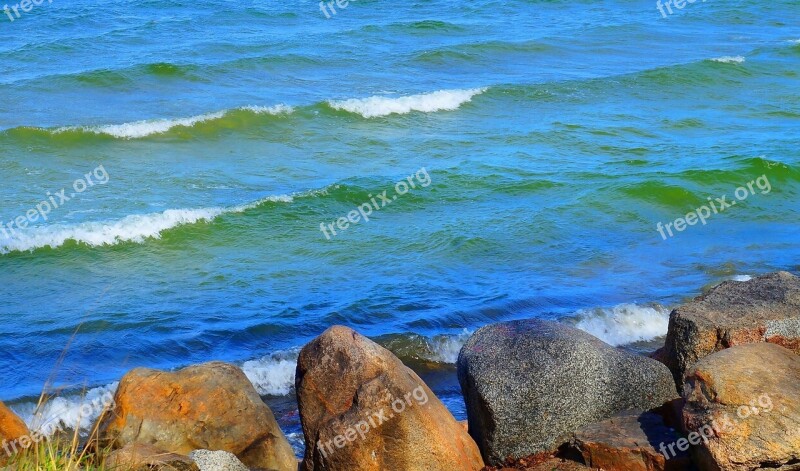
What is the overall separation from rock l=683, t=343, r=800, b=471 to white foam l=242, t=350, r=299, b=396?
4.41m

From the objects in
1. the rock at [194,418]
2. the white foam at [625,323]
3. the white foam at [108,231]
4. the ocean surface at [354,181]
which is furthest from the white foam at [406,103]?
the rock at [194,418]

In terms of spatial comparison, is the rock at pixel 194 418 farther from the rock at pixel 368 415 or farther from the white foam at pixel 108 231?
the white foam at pixel 108 231

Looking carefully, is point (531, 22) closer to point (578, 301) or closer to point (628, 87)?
point (628, 87)

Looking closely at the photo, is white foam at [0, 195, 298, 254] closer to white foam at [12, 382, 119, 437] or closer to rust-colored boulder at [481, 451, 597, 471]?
white foam at [12, 382, 119, 437]

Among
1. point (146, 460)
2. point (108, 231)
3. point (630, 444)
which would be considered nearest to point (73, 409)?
point (146, 460)

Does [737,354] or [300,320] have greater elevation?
[737,354]

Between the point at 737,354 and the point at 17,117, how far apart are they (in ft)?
56.1

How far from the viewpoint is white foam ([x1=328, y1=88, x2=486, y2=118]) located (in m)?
20.8

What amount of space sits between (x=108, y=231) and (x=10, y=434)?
24.1 ft

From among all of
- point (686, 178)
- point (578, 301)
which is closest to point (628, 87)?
point (686, 178)

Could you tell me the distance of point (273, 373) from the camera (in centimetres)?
938

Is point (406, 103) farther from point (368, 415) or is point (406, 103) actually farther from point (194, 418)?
point (368, 415)

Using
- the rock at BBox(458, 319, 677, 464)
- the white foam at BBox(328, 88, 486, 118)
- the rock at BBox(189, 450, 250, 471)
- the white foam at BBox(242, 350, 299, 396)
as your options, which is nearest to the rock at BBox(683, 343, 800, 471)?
the rock at BBox(458, 319, 677, 464)

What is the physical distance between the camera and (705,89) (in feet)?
77.5
